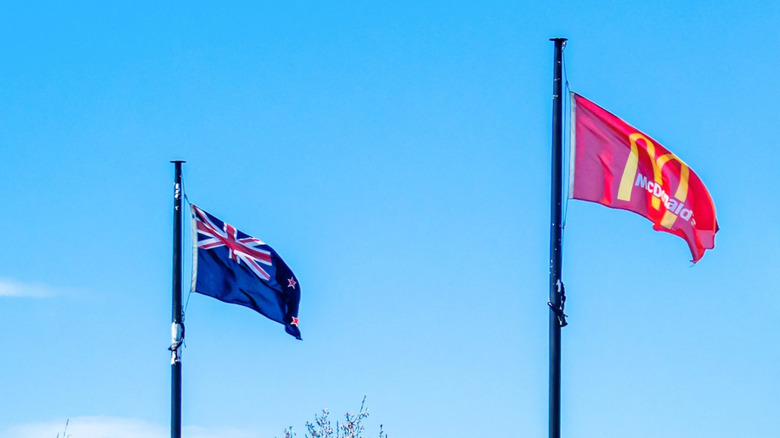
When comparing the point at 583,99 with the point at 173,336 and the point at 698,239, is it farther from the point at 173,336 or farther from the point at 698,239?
the point at 173,336

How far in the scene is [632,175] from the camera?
61.8ft

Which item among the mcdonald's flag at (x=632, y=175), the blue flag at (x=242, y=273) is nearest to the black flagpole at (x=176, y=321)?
the blue flag at (x=242, y=273)

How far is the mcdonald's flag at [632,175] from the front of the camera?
736 inches

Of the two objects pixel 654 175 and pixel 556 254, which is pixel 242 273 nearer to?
pixel 556 254

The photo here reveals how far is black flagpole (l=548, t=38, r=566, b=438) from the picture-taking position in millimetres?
17672

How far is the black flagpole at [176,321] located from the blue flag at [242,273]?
0.28 metres

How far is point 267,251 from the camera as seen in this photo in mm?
25109

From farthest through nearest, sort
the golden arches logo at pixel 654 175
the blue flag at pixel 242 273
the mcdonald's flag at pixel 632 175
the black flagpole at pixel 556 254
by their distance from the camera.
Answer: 1. the blue flag at pixel 242 273
2. the golden arches logo at pixel 654 175
3. the mcdonald's flag at pixel 632 175
4. the black flagpole at pixel 556 254

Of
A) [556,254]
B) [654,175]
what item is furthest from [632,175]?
[556,254]

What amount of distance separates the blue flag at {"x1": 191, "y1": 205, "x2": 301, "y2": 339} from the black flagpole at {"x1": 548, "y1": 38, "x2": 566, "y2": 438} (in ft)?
24.5

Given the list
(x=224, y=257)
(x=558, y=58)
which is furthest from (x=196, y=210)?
(x=558, y=58)

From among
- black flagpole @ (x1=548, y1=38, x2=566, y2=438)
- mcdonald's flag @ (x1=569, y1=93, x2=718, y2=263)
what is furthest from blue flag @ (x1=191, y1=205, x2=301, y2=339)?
mcdonald's flag @ (x1=569, y1=93, x2=718, y2=263)

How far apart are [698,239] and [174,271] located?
27.9 feet

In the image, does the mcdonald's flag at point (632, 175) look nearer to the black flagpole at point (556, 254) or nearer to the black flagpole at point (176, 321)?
the black flagpole at point (556, 254)
